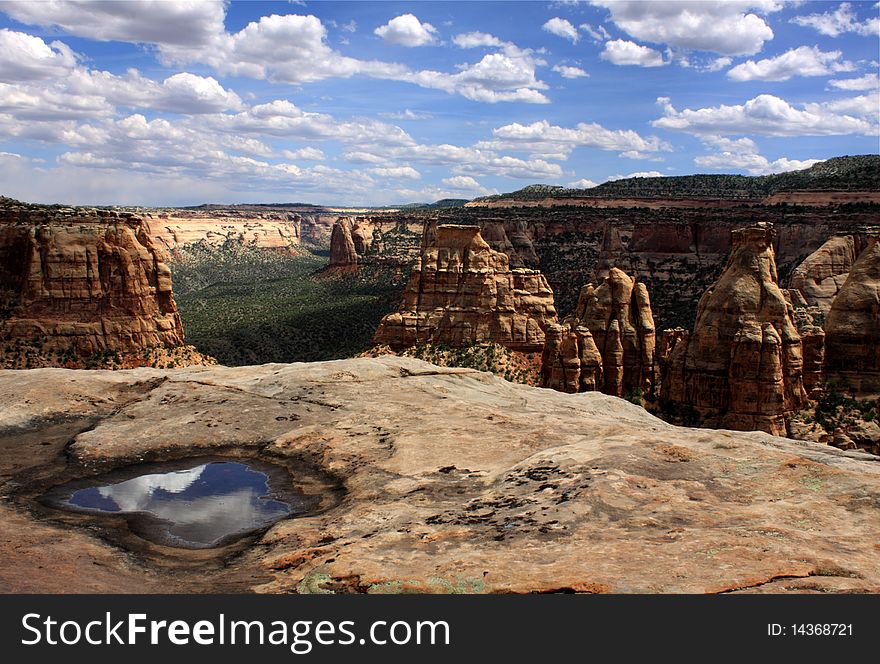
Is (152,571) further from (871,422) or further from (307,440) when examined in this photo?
(871,422)

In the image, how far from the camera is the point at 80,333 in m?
65.8

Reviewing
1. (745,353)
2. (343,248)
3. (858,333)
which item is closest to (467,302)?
(745,353)

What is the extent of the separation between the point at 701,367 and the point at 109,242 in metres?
54.2

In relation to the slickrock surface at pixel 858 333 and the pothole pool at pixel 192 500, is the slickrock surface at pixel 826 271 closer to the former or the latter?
the slickrock surface at pixel 858 333

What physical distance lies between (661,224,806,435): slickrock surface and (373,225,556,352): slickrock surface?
18364 mm

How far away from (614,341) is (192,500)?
36.7 meters

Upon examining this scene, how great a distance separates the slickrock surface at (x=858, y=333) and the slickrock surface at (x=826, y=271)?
19.4 m

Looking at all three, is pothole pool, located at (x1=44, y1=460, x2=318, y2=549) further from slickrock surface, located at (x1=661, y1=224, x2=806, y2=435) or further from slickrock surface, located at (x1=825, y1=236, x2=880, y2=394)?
slickrock surface, located at (x1=825, y1=236, x2=880, y2=394)

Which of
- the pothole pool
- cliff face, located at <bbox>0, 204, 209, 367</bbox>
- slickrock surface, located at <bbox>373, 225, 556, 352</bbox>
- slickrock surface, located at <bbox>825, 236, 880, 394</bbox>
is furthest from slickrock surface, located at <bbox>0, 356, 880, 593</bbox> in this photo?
cliff face, located at <bbox>0, 204, 209, 367</bbox>

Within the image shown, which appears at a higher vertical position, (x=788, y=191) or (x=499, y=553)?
(x=788, y=191)

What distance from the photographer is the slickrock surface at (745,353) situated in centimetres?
4478

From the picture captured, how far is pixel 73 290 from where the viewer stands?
66875 mm

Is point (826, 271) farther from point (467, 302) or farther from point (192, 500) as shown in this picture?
point (192, 500)
